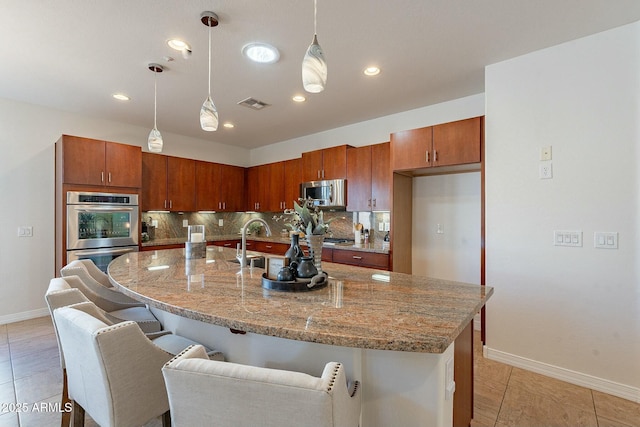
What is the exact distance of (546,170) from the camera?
7.84ft

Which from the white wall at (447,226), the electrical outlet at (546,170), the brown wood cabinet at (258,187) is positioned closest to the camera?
the electrical outlet at (546,170)

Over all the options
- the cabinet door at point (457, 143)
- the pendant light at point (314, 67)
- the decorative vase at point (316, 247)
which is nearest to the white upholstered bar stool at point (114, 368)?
the decorative vase at point (316, 247)

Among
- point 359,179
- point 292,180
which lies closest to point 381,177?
point 359,179

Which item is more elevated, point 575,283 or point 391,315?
point 391,315

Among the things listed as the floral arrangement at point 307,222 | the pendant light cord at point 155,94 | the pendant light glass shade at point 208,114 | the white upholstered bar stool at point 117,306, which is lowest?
the white upholstered bar stool at point 117,306

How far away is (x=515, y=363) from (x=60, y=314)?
3.16m

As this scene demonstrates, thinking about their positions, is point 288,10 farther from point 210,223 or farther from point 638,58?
point 210,223

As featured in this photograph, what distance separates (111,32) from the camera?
7.19ft

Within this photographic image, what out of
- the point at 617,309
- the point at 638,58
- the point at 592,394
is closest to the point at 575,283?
the point at 617,309

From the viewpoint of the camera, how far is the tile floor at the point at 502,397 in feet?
6.02

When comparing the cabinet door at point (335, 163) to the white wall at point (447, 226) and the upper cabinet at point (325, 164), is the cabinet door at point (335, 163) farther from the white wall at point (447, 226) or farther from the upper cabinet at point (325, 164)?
the white wall at point (447, 226)

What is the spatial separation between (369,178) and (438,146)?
1.04 m

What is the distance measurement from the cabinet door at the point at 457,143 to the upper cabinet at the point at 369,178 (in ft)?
2.37

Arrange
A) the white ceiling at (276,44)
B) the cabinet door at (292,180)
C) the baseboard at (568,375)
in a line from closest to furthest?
1. the white ceiling at (276,44)
2. the baseboard at (568,375)
3. the cabinet door at (292,180)
